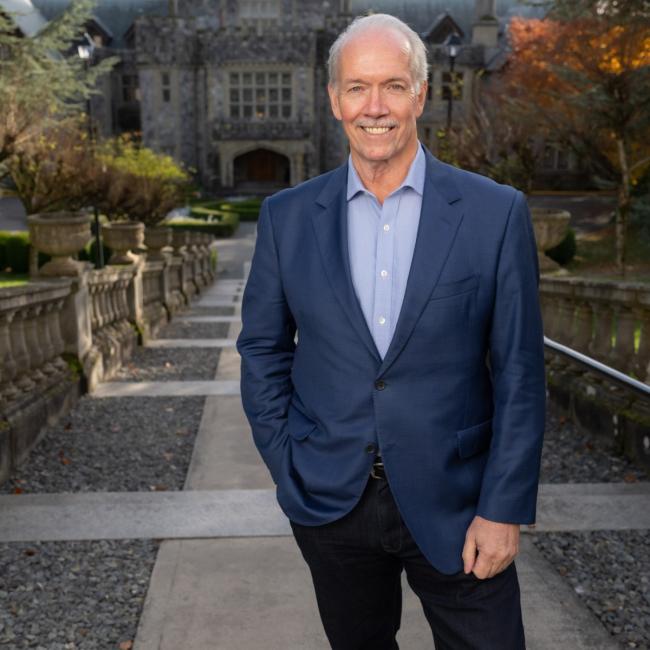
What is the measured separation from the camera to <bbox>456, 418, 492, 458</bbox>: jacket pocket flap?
2.06 m

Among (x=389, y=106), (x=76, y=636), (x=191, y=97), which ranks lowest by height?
(x=76, y=636)

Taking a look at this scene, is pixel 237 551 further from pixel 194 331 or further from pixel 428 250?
pixel 194 331

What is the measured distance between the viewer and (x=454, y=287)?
6.65 ft

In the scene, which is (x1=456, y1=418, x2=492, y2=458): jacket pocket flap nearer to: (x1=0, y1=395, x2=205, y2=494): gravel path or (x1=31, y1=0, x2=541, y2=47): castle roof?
(x1=0, y1=395, x2=205, y2=494): gravel path

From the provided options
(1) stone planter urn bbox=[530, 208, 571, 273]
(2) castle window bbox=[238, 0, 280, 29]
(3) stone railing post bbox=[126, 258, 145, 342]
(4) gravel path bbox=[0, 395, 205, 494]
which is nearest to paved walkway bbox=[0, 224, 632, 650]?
(4) gravel path bbox=[0, 395, 205, 494]

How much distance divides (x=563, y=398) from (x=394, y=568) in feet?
14.9

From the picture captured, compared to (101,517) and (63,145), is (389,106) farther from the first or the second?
(63,145)

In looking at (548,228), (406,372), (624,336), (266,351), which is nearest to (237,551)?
(266,351)

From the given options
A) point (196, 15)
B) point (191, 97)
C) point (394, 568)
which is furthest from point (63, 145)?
point (196, 15)

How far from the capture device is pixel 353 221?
7.27ft

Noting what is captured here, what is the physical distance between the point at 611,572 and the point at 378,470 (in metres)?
→ 2.18

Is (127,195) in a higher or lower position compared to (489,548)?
higher

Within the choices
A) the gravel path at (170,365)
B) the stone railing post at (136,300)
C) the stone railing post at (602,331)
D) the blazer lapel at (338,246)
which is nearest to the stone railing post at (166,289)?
the stone railing post at (136,300)

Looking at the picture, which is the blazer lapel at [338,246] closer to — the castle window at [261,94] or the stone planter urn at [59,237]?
the stone planter urn at [59,237]
